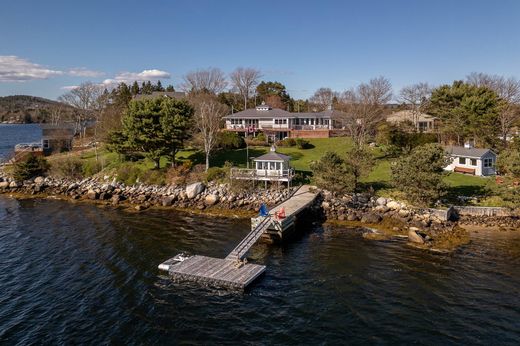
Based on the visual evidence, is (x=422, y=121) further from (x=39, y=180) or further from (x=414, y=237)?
(x=39, y=180)

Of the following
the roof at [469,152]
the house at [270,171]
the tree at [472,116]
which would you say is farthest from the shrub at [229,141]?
the tree at [472,116]

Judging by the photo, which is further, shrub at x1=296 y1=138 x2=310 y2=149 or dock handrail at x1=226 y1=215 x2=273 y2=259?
shrub at x1=296 y1=138 x2=310 y2=149

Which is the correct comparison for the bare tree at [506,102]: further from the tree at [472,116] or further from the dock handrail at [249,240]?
the dock handrail at [249,240]

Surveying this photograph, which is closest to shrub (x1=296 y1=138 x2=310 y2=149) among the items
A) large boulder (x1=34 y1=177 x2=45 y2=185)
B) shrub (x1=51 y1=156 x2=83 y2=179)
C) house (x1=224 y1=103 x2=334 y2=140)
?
house (x1=224 y1=103 x2=334 y2=140)

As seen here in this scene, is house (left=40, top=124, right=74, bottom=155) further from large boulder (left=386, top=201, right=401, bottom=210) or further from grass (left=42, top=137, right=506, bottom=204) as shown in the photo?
large boulder (left=386, top=201, right=401, bottom=210)

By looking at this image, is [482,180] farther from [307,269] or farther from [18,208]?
[18,208]

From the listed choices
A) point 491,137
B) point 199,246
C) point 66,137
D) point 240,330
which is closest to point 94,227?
point 199,246
